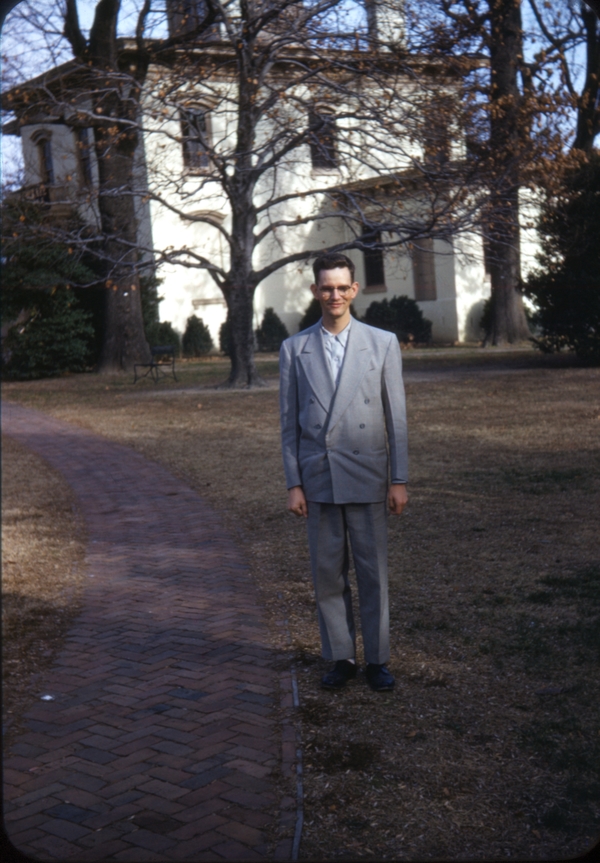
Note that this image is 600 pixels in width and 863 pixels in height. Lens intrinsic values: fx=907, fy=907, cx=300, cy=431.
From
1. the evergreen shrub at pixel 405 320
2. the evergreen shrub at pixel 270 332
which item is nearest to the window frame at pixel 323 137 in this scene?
the evergreen shrub at pixel 270 332

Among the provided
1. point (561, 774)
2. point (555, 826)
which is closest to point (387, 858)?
point (555, 826)

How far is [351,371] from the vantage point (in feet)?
11.7

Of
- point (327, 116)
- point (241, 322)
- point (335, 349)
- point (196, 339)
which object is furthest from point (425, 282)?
point (335, 349)

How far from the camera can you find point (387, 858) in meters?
2.35

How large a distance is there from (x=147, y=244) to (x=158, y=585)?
12.5 meters

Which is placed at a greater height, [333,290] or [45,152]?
[45,152]

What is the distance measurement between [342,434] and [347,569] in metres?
0.59

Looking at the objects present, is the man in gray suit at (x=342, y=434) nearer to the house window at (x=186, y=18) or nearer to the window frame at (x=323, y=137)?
the house window at (x=186, y=18)

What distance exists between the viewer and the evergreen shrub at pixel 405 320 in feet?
74.3

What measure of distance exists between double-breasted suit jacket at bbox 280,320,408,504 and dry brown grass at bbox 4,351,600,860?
3.00ft

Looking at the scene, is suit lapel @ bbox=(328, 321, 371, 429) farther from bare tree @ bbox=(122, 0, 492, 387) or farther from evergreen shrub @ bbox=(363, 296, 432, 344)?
evergreen shrub @ bbox=(363, 296, 432, 344)

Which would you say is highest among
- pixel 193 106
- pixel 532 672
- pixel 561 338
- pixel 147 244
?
pixel 193 106

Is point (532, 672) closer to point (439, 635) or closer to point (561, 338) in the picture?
point (439, 635)

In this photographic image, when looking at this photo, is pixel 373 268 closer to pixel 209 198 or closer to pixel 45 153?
pixel 209 198
